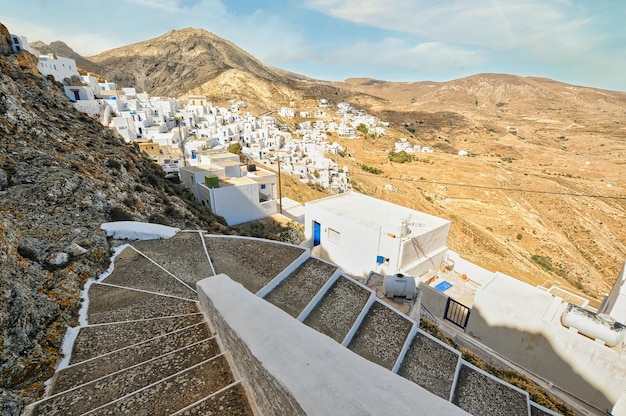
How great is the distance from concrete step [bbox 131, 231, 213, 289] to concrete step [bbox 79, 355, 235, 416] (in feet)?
7.40

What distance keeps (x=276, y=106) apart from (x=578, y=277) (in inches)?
2850

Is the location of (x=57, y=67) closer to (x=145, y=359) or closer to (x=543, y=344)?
(x=145, y=359)

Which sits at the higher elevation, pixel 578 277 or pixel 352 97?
pixel 352 97

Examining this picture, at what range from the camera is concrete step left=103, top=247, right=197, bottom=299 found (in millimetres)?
4957

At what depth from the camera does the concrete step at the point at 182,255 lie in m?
5.52

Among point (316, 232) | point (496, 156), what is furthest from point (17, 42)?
point (496, 156)

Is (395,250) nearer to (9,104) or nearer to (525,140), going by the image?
(9,104)

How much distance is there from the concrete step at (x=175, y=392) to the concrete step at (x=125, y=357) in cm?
55

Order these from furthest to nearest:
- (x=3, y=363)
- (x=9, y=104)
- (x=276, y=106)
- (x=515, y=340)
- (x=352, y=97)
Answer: (x=352, y=97), (x=276, y=106), (x=9, y=104), (x=515, y=340), (x=3, y=363)

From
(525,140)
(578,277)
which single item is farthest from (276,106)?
(578,277)

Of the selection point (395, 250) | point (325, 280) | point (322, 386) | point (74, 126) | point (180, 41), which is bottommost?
point (395, 250)

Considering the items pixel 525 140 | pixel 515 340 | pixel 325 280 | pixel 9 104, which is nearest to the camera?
pixel 325 280

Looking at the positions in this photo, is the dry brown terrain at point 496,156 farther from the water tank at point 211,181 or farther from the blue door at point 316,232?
the blue door at point 316,232

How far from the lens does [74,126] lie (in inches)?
507
